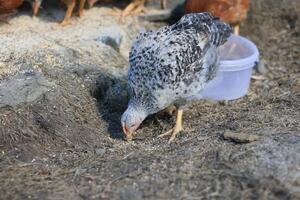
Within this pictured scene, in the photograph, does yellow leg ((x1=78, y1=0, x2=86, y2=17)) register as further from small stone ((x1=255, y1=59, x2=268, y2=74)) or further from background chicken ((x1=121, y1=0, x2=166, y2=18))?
small stone ((x1=255, y1=59, x2=268, y2=74))

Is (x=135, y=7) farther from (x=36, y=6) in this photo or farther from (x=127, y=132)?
(x=127, y=132)

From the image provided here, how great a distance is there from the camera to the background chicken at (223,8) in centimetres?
627

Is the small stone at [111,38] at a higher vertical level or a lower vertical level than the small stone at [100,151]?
higher

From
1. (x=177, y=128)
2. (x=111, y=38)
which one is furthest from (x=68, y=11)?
(x=177, y=128)

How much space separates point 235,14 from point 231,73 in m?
1.01

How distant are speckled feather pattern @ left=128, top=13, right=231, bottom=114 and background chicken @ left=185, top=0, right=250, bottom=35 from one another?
1.28m

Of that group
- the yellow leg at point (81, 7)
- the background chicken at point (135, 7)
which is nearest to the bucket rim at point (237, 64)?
the background chicken at point (135, 7)

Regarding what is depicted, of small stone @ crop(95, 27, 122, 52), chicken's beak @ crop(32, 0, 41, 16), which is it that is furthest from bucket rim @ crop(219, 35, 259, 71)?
chicken's beak @ crop(32, 0, 41, 16)

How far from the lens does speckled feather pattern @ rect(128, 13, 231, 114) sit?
4617 mm

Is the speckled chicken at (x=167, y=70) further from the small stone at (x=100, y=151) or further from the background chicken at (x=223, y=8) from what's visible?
the background chicken at (x=223, y=8)

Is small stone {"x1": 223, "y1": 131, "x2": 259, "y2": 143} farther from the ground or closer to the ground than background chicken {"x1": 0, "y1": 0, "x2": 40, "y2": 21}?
closer to the ground

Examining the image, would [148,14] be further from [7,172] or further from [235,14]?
[7,172]

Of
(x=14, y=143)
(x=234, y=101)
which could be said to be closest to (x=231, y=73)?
(x=234, y=101)

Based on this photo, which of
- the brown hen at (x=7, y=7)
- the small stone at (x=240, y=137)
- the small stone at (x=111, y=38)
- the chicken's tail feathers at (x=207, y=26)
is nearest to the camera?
the small stone at (x=240, y=137)
